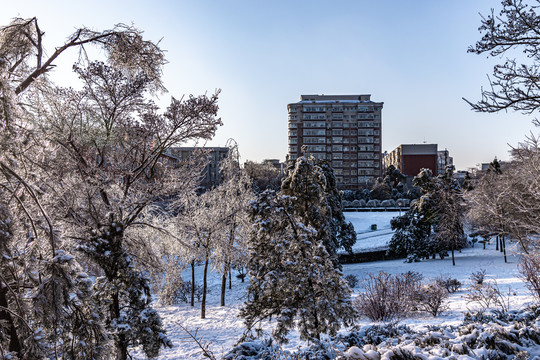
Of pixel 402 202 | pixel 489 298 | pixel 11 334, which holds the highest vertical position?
pixel 402 202

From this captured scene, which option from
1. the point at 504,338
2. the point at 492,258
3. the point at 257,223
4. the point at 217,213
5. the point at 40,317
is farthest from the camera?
the point at 492,258

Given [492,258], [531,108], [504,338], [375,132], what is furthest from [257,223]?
[375,132]

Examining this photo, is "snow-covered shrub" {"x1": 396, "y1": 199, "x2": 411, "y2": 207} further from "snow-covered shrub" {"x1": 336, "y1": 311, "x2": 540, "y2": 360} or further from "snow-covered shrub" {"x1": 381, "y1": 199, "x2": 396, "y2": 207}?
"snow-covered shrub" {"x1": 336, "y1": 311, "x2": 540, "y2": 360}

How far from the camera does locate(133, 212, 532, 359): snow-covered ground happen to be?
1094 cm

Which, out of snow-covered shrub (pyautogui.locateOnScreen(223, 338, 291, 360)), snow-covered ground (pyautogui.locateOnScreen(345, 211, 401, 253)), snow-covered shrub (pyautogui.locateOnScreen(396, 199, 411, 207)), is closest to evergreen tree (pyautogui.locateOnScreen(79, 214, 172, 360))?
snow-covered shrub (pyautogui.locateOnScreen(223, 338, 291, 360))

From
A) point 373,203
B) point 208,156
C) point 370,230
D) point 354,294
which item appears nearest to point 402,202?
point 373,203

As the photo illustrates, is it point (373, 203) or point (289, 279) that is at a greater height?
point (373, 203)

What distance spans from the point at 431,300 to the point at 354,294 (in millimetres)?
6313

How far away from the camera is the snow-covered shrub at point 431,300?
479 inches

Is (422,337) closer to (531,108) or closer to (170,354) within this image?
(531,108)

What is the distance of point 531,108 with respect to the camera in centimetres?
688

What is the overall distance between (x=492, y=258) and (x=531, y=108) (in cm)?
2534

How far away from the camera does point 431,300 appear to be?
42.1ft

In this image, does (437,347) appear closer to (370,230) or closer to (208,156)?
(208,156)
